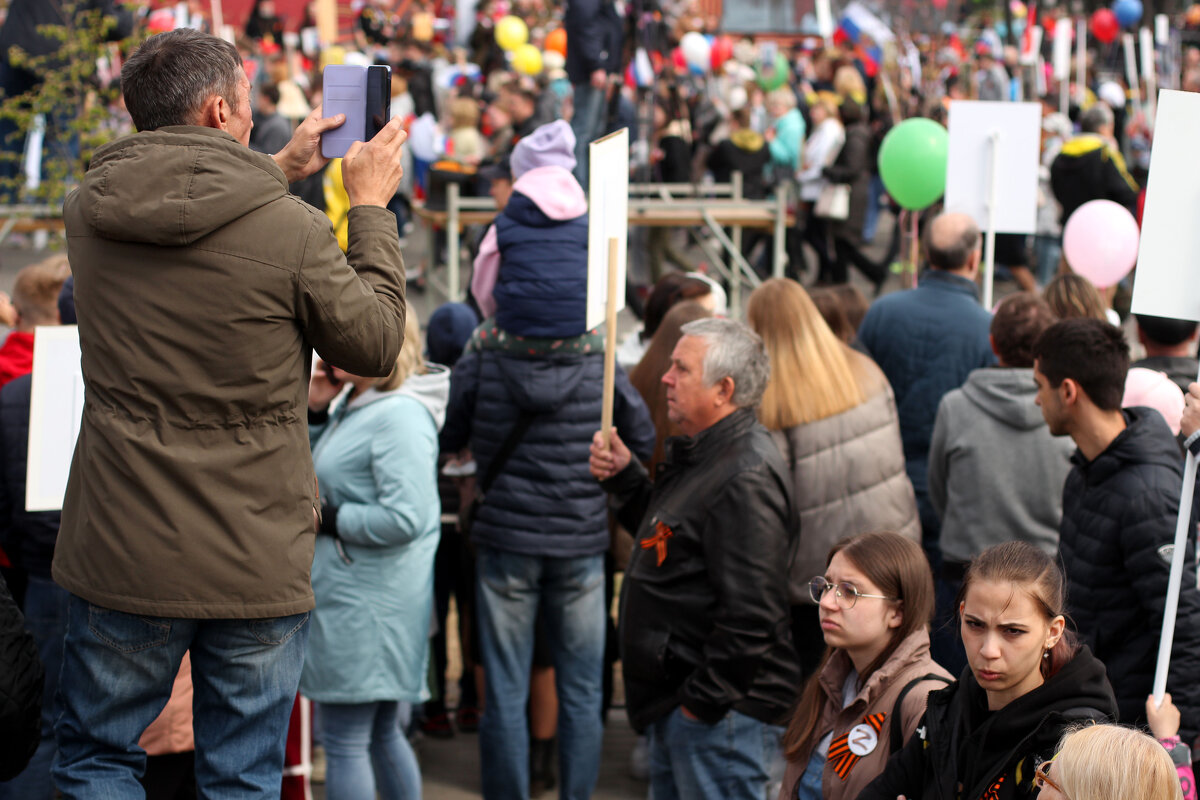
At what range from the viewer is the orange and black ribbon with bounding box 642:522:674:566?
3566mm

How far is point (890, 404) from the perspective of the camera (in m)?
4.53

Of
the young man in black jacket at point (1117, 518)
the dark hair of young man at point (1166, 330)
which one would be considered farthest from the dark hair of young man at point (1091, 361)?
the dark hair of young man at point (1166, 330)

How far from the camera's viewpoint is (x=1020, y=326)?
14.5ft

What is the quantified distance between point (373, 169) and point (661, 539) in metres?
1.49

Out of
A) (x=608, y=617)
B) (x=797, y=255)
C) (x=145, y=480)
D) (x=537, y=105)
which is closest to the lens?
(x=145, y=480)

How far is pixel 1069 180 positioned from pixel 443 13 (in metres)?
13.7

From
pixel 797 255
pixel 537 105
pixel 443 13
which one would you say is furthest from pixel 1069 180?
pixel 443 13

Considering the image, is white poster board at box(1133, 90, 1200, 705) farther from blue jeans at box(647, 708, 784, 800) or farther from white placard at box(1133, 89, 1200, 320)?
blue jeans at box(647, 708, 784, 800)

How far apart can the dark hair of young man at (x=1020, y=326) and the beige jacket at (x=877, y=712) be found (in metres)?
1.72

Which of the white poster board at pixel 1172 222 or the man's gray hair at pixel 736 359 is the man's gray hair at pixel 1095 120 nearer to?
the man's gray hair at pixel 736 359

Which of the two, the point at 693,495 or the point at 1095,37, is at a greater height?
the point at 1095,37

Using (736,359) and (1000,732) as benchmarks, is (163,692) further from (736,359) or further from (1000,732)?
(736,359)

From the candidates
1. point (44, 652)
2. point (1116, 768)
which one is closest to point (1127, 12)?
point (44, 652)

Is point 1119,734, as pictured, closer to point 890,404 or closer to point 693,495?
point 693,495
